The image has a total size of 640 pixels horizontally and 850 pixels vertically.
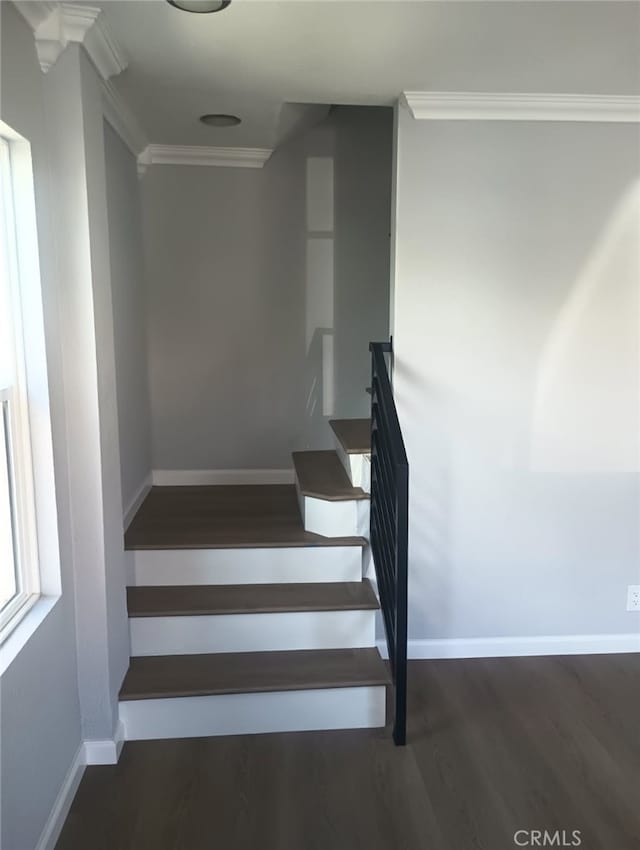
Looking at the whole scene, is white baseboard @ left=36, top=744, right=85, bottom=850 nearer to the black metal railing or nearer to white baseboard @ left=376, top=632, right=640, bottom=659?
the black metal railing

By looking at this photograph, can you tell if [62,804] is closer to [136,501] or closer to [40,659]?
[40,659]

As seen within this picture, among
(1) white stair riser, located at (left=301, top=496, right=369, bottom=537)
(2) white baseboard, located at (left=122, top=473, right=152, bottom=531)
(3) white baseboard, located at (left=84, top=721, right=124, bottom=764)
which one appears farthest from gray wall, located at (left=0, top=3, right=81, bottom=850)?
(1) white stair riser, located at (left=301, top=496, right=369, bottom=537)

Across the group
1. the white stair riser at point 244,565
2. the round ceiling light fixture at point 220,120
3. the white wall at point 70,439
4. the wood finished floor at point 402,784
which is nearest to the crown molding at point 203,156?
the round ceiling light fixture at point 220,120

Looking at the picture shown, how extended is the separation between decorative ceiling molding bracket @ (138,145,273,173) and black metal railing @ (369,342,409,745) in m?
1.62

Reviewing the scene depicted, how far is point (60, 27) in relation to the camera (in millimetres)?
1809

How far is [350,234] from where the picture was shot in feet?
12.4

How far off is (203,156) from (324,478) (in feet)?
6.40

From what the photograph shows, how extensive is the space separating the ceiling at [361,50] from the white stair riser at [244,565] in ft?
5.96

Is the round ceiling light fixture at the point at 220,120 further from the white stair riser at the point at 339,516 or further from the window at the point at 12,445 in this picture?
the white stair riser at the point at 339,516

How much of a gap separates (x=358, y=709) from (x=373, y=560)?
574 millimetres

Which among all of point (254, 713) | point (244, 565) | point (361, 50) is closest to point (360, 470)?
point (244, 565)

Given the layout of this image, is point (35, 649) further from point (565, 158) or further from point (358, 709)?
point (565, 158)

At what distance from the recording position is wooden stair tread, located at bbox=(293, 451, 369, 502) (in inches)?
107

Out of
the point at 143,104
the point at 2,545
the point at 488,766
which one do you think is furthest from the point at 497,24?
the point at 488,766
